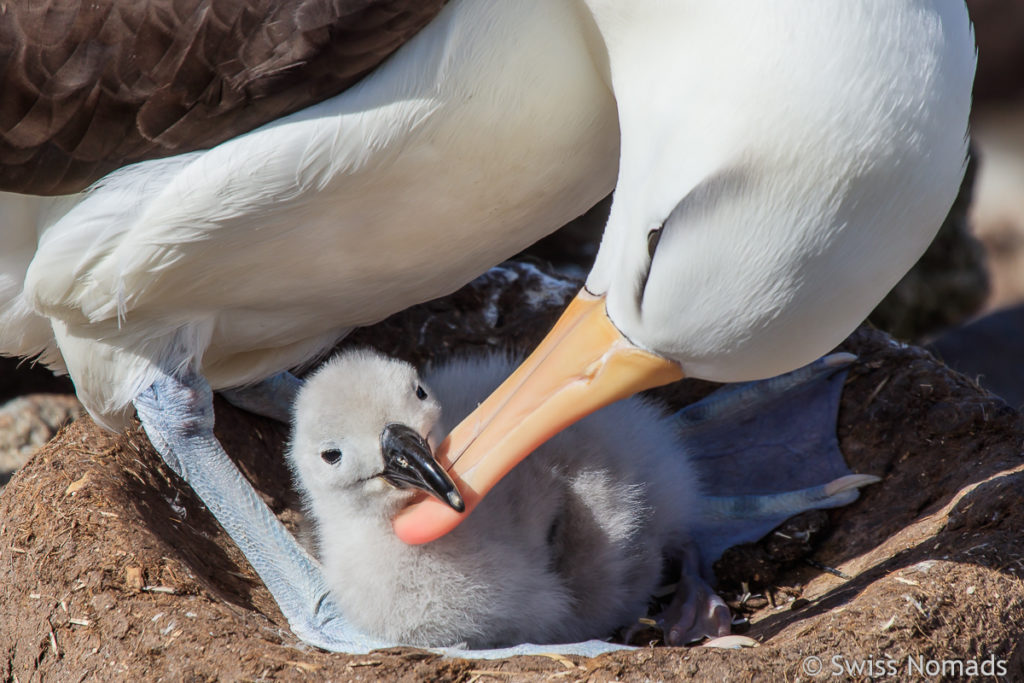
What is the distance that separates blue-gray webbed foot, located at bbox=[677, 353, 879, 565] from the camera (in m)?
3.70

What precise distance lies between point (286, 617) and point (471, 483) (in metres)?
0.87

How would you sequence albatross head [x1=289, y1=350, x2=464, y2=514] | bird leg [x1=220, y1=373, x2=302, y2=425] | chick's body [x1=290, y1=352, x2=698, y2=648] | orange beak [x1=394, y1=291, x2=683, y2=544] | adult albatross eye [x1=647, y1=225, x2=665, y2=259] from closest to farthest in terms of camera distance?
1. adult albatross eye [x1=647, y1=225, x2=665, y2=259]
2. orange beak [x1=394, y1=291, x2=683, y2=544]
3. albatross head [x1=289, y1=350, x2=464, y2=514]
4. chick's body [x1=290, y1=352, x2=698, y2=648]
5. bird leg [x1=220, y1=373, x2=302, y2=425]

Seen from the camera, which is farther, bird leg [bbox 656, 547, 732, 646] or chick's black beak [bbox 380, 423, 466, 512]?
bird leg [bbox 656, 547, 732, 646]

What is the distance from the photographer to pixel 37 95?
2.73 metres

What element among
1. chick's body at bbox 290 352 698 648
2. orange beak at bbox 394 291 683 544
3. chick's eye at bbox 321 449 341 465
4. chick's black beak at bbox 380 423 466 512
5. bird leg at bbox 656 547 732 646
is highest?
orange beak at bbox 394 291 683 544

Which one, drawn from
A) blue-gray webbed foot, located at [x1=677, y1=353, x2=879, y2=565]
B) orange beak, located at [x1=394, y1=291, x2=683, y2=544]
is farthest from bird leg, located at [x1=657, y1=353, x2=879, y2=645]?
orange beak, located at [x1=394, y1=291, x2=683, y2=544]

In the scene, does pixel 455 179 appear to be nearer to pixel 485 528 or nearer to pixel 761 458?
pixel 485 528

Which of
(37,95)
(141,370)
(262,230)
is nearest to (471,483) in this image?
(262,230)

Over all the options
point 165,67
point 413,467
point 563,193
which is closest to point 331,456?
point 413,467

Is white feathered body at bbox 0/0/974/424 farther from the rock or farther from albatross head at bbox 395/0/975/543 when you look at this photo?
the rock

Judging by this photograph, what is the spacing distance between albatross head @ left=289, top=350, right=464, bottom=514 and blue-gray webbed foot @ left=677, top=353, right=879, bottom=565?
1.14 m

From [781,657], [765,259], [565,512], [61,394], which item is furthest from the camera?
[61,394]

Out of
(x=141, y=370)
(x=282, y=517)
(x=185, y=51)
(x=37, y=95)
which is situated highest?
(x=185, y=51)

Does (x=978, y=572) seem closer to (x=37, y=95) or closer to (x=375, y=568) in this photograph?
(x=375, y=568)
